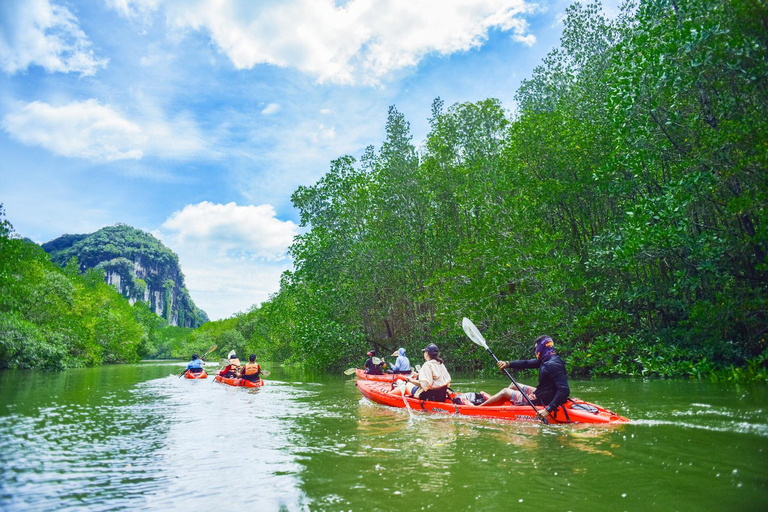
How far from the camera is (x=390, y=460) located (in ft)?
17.3

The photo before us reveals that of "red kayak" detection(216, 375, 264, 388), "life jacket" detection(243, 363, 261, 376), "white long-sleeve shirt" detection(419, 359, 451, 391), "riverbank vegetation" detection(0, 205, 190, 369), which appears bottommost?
"red kayak" detection(216, 375, 264, 388)

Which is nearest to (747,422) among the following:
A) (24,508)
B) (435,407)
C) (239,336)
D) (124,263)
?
(435,407)

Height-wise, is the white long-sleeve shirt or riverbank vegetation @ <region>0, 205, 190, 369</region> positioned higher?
riverbank vegetation @ <region>0, 205, 190, 369</region>

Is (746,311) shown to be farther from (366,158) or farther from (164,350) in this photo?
(164,350)

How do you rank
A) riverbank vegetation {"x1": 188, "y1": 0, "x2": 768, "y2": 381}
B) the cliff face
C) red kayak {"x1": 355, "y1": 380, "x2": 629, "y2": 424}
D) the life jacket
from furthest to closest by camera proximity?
the cliff face < the life jacket < riverbank vegetation {"x1": 188, "y1": 0, "x2": 768, "y2": 381} < red kayak {"x1": 355, "y1": 380, "x2": 629, "y2": 424}

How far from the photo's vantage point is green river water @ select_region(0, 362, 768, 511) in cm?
392

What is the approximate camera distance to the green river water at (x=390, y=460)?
12.8ft

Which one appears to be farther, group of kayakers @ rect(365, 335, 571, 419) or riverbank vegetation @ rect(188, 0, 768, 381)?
riverbank vegetation @ rect(188, 0, 768, 381)

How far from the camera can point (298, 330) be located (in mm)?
23188

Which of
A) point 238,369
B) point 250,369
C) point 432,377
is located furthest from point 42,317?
point 432,377

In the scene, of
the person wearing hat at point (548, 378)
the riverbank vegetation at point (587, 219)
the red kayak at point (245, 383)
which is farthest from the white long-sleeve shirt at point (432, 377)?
the red kayak at point (245, 383)

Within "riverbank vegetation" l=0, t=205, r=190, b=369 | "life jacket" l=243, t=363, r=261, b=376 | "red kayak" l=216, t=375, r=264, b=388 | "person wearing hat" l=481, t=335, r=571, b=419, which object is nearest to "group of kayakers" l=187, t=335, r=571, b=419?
"person wearing hat" l=481, t=335, r=571, b=419

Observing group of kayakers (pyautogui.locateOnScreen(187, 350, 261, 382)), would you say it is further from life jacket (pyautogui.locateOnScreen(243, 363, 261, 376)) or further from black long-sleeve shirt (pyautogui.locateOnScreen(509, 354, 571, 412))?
black long-sleeve shirt (pyautogui.locateOnScreen(509, 354, 571, 412))

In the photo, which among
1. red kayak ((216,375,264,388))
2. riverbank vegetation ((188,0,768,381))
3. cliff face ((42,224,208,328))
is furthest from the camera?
cliff face ((42,224,208,328))
